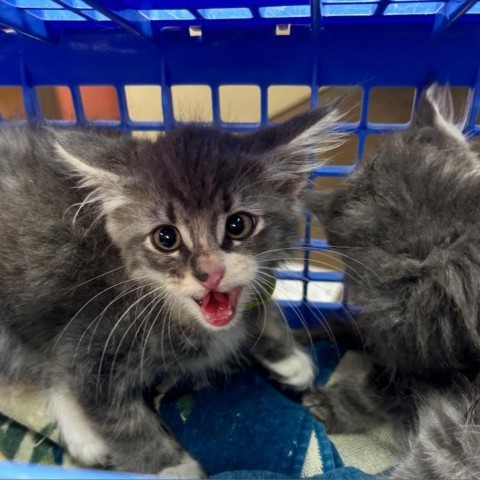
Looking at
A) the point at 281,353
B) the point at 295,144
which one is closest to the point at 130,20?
the point at 295,144

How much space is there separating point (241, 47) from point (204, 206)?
0.46 m

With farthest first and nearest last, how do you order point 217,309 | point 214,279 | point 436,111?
point 436,111 → point 217,309 → point 214,279

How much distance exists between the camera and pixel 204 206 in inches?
39.3

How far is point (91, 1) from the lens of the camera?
38.8 inches

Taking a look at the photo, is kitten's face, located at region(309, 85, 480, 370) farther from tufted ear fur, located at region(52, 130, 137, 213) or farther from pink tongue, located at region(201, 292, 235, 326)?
tufted ear fur, located at region(52, 130, 137, 213)

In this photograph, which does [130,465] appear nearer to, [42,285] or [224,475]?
[224,475]

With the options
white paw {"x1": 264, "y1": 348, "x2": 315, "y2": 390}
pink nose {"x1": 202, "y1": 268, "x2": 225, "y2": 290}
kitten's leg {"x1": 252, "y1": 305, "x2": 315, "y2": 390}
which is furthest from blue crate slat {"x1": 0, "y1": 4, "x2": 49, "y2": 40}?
white paw {"x1": 264, "y1": 348, "x2": 315, "y2": 390}

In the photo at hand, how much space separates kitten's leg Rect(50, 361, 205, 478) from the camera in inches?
44.2

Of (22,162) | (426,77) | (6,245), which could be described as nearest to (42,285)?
(6,245)

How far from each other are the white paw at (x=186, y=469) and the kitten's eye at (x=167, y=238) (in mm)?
473

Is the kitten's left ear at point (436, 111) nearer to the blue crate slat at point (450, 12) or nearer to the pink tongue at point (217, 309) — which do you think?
the blue crate slat at point (450, 12)

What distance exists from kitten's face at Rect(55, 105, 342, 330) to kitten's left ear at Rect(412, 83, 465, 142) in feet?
0.86

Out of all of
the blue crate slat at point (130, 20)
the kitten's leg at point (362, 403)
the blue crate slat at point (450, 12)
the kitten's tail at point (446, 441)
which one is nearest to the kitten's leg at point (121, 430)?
the kitten's leg at point (362, 403)

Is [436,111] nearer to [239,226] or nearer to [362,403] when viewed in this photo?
[239,226]
